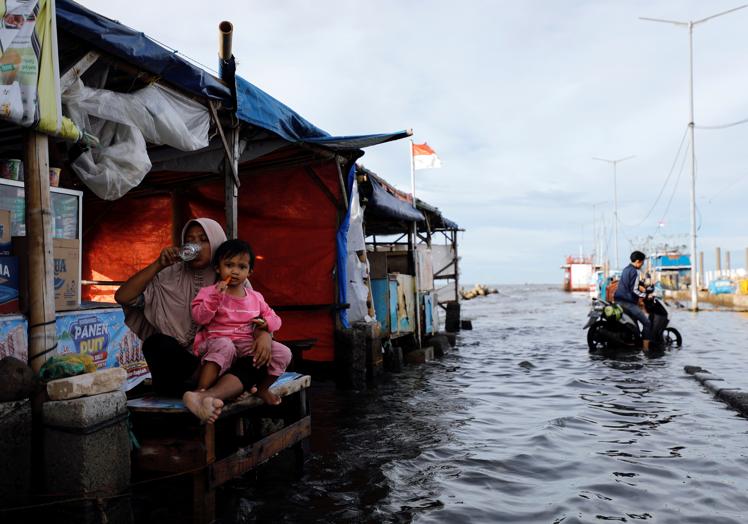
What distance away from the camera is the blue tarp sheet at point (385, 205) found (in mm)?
9953

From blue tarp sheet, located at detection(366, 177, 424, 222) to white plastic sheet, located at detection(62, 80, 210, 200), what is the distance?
15.5 feet

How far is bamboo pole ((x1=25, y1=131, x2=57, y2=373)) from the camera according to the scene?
353 centimetres

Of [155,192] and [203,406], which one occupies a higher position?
[155,192]

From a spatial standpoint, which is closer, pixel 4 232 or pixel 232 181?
pixel 4 232

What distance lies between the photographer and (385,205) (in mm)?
10336

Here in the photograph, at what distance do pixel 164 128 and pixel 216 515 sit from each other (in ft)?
11.4

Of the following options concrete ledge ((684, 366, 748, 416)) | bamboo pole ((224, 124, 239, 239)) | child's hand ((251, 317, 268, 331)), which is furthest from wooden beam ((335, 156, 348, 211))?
concrete ledge ((684, 366, 748, 416))

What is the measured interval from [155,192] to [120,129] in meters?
4.50

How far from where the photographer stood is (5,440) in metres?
3.01

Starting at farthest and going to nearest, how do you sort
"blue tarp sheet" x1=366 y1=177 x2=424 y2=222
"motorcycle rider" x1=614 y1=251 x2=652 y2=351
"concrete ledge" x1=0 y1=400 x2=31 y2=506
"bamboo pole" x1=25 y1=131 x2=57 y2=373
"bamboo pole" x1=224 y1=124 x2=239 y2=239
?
"motorcycle rider" x1=614 y1=251 x2=652 y2=351 < "blue tarp sheet" x1=366 y1=177 x2=424 y2=222 < "bamboo pole" x1=224 y1=124 x2=239 y2=239 < "bamboo pole" x1=25 y1=131 x2=57 y2=373 < "concrete ledge" x1=0 y1=400 x2=31 y2=506

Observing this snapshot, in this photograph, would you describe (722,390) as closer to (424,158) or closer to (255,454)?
(255,454)

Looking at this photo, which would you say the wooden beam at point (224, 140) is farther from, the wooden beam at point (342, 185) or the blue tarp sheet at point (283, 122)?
the wooden beam at point (342, 185)

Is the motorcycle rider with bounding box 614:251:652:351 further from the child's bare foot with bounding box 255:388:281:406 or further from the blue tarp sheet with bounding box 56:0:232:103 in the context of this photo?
the child's bare foot with bounding box 255:388:281:406

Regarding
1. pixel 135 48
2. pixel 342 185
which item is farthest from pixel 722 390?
pixel 135 48
